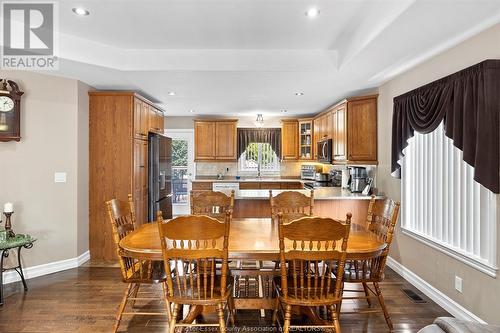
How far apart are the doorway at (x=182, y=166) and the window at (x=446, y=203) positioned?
4.76 m

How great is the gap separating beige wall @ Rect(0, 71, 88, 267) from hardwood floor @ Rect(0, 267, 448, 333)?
56 cm

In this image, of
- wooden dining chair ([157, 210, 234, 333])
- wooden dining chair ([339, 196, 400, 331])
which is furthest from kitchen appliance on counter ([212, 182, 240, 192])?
wooden dining chair ([157, 210, 234, 333])

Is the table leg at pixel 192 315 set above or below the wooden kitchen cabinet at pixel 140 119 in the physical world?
below

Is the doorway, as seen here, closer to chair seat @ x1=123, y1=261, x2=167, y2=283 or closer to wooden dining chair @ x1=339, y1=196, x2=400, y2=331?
chair seat @ x1=123, y1=261, x2=167, y2=283

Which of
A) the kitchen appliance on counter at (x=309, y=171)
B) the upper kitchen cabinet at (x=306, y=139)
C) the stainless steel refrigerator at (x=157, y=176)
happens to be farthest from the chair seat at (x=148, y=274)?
the upper kitchen cabinet at (x=306, y=139)

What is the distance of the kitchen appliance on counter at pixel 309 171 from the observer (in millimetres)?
6664

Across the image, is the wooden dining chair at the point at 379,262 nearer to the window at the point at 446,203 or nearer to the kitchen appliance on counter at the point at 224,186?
the window at the point at 446,203

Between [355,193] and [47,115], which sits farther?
[355,193]

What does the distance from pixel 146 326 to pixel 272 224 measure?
1.38 meters

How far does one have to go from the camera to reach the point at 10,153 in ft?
11.6

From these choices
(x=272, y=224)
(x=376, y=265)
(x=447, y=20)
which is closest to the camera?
(x=447, y=20)

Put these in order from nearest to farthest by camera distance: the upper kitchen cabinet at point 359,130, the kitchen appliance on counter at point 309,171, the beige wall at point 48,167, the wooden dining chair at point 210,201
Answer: the wooden dining chair at point 210,201 < the beige wall at point 48,167 < the upper kitchen cabinet at point 359,130 < the kitchen appliance on counter at point 309,171

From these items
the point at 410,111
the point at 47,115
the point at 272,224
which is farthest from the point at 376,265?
the point at 47,115

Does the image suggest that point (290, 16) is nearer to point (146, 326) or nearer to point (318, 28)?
point (318, 28)
